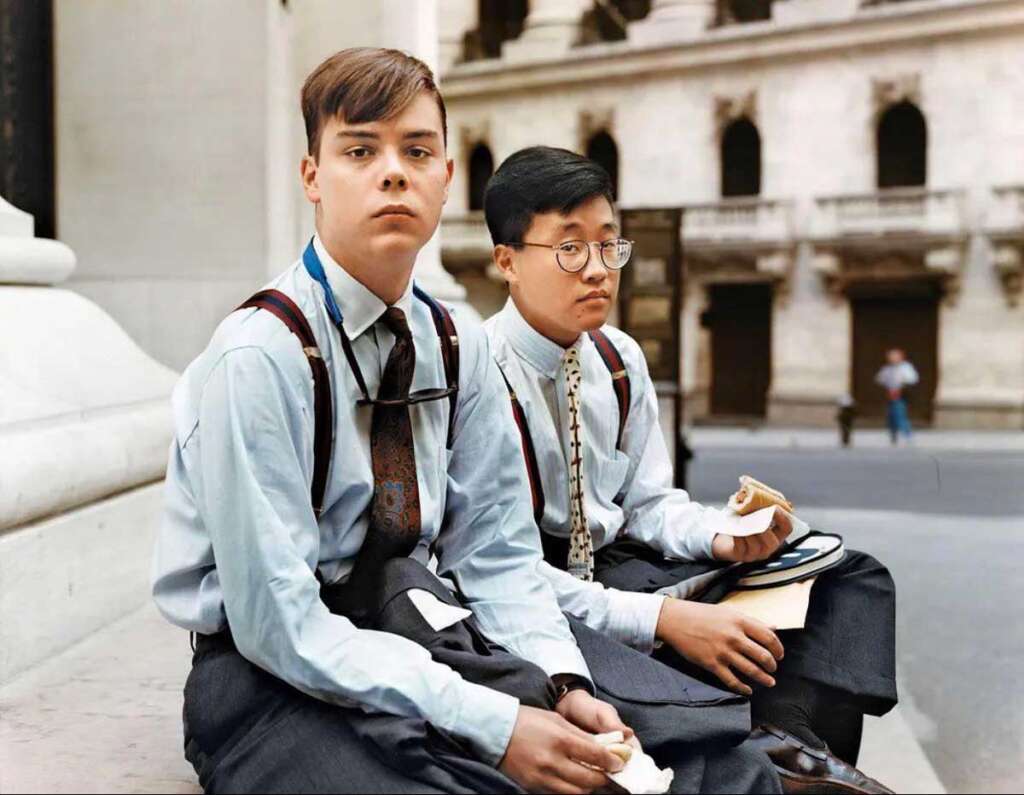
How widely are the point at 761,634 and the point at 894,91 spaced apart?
59.0 feet

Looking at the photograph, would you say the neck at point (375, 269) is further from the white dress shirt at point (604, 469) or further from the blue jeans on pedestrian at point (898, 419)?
the blue jeans on pedestrian at point (898, 419)

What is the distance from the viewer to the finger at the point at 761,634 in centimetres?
191

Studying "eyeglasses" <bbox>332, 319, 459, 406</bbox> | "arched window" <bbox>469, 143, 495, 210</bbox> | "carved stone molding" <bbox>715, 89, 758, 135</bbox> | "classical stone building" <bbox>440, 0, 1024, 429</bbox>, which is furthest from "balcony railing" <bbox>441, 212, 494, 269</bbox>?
"eyeglasses" <bbox>332, 319, 459, 406</bbox>

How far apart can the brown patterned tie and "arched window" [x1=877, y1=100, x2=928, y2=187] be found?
18541mm

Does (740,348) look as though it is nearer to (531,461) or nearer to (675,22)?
(675,22)

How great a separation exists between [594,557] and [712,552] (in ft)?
0.76

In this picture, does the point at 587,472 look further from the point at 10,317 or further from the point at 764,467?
the point at 764,467

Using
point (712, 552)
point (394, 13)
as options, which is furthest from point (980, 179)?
point (712, 552)

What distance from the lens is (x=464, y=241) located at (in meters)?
20.4

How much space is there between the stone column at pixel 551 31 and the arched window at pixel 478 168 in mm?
1773

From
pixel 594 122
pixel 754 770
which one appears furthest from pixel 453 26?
pixel 754 770

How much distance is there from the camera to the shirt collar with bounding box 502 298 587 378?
216 cm

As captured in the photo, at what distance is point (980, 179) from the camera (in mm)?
17531

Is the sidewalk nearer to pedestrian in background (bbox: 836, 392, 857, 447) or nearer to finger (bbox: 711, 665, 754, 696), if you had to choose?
pedestrian in background (bbox: 836, 392, 857, 447)
